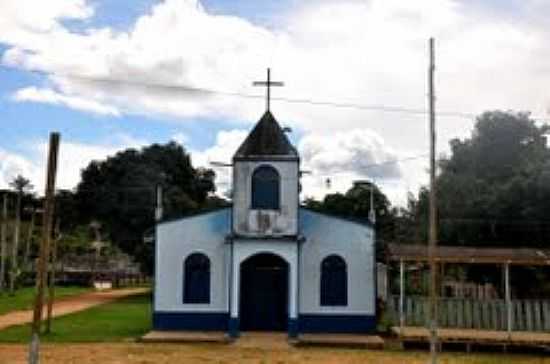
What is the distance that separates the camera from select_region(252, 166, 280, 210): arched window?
88.1ft

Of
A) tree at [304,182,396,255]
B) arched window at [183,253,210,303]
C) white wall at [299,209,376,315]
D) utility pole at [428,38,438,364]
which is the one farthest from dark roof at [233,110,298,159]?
tree at [304,182,396,255]

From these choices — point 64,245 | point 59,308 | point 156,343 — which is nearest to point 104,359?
point 156,343

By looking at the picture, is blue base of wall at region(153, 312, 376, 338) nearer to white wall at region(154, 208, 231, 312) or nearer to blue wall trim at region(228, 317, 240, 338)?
white wall at region(154, 208, 231, 312)

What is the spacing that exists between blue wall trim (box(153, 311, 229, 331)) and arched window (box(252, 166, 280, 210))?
406 centimetres

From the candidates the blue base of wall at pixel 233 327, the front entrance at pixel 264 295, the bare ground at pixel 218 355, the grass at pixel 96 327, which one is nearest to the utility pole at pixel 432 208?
the bare ground at pixel 218 355

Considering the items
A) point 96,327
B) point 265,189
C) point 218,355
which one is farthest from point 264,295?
point 218,355

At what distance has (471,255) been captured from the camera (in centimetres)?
2516

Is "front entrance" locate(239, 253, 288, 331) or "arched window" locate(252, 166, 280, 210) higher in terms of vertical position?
"arched window" locate(252, 166, 280, 210)

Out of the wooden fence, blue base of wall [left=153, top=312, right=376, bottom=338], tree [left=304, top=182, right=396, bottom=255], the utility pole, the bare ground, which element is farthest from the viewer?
tree [left=304, top=182, right=396, bottom=255]

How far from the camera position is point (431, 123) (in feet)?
58.1

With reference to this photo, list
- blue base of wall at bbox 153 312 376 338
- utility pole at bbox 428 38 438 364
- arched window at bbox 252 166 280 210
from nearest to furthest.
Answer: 1. utility pole at bbox 428 38 438 364
2. arched window at bbox 252 166 280 210
3. blue base of wall at bbox 153 312 376 338

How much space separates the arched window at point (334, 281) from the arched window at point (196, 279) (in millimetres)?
4064

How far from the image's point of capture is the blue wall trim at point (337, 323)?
88.4 feet

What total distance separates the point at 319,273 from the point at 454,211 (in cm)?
1127
